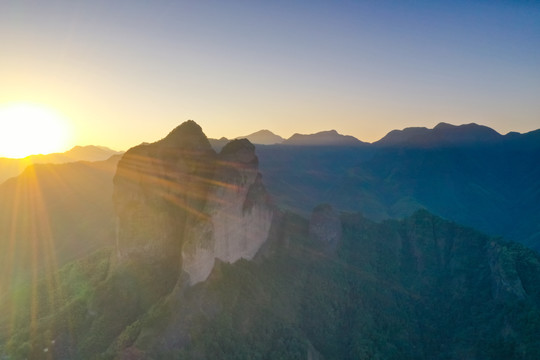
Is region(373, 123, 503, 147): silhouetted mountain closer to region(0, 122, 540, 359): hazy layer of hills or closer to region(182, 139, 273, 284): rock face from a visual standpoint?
region(0, 122, 540, 359): hazy layer of hills

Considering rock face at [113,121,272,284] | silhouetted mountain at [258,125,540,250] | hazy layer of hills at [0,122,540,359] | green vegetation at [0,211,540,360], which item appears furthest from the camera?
silhouetted mountain at [258,125,540,250]

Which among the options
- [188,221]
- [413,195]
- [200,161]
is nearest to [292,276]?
[188,221]

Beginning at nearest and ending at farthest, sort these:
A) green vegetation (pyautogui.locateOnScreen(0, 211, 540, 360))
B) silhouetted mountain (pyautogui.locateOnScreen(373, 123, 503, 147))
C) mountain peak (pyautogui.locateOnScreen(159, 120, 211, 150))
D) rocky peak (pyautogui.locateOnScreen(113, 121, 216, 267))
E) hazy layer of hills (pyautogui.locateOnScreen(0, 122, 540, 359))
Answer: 1. green vegetation (pyautogui.locateOnScreen(0, 211, 540, 360))
2. hazy layer of hills (pyautogui.locateOnScreen(0, 122, 540, 359))
3. rocky peak (pyautogui.locateOnScreen(113, 121, 216, 267))
4. mountain peak (pyautogui.locateOnScreen(159, 120, 211, 150))
5. silhouetted mountain (pyautogui.locateOnScreen(373, 123, 503, 147))

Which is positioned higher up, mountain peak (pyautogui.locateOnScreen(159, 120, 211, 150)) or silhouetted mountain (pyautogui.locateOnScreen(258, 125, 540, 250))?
mountain peak (pyautogui.locateOnScreen(159, 120, 211, 150))

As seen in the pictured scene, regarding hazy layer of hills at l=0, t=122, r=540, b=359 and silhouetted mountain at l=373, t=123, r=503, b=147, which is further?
silhouetted mountain at l=373, t=123, r=503, b=147

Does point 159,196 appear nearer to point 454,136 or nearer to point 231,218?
point 231,218

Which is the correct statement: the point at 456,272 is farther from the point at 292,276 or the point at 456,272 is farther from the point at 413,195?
the point at 413,195

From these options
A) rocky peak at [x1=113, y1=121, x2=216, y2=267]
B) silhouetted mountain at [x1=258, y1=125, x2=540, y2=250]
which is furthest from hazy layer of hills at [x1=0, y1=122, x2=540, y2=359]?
silhouetted mountain at [x1=258, y1=125, x2=540, y2=250]

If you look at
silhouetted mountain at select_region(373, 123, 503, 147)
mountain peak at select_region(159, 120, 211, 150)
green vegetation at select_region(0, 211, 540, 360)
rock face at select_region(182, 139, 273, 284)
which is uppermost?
silhouetted mountain at select_region(373, 123, 503, 147)
